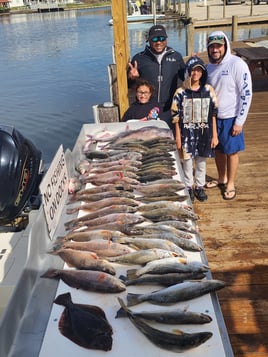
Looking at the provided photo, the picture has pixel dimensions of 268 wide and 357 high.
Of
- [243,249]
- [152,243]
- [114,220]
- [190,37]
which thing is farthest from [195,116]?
[190,37]

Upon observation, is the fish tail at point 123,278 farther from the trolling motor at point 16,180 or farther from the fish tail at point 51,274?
the trolling motor at point 16,180

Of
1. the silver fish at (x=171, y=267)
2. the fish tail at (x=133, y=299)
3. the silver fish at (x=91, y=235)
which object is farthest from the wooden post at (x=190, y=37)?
the fish tail at (x=133, y=299)

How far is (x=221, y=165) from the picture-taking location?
4.27 metres

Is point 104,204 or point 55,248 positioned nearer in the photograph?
point 55,248

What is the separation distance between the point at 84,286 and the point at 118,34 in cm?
360

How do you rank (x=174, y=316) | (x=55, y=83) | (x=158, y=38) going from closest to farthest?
1. (x=174, y=316)
2. (x=158, y=38)
3. (x=55, y=83)

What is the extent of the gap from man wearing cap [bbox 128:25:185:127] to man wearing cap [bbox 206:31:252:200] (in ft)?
2.00

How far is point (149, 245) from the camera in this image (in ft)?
6.61

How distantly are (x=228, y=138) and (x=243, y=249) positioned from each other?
1.19 m

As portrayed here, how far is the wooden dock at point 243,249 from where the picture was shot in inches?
96.2

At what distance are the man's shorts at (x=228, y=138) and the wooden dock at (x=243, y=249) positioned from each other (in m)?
0.67

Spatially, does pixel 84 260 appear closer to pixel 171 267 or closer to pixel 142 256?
pixel 142 256

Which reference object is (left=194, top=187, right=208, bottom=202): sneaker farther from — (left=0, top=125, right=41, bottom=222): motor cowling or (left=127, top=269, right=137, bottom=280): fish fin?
(left=127, top=269, right=137, bottom=280): fish fin

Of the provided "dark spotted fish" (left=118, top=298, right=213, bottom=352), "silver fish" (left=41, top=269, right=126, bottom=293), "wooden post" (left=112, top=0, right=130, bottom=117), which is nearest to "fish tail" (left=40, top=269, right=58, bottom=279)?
"silver fish" (left=41, top=269, right=126, bottom=293)
